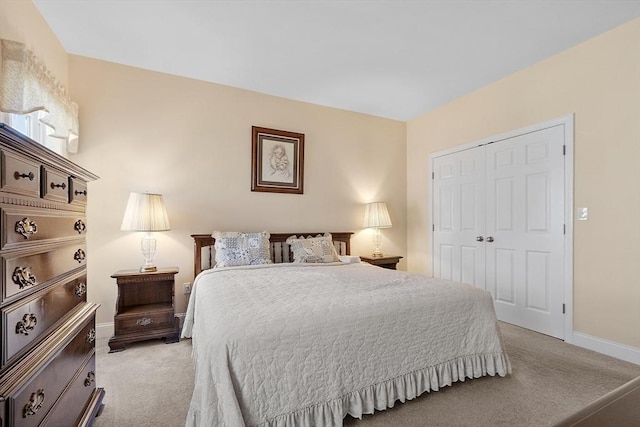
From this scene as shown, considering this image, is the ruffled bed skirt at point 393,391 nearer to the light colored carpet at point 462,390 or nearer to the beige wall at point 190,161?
the light colored carpet at point 462,390

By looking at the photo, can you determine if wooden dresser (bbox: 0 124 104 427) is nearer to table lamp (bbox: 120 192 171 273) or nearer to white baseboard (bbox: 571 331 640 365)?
table lamp (bbox: 120 192 171 273)

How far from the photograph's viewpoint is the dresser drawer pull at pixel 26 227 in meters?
0.98

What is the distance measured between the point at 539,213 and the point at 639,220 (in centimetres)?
73

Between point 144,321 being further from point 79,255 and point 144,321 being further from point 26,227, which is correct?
point 26,227

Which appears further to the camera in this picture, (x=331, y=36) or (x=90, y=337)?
(x=331, y=36)

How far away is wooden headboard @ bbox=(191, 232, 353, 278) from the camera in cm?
321

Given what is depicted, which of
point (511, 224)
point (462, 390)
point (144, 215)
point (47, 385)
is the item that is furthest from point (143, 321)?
point (511, 224)

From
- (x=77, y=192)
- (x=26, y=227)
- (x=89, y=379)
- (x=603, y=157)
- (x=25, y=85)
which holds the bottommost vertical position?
(x=89, y=379)

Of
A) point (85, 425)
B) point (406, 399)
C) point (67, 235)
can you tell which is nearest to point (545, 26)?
point (406, 399)

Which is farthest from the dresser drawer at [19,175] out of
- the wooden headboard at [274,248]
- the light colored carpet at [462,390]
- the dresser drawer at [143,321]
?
the wooden headboard at [274,248]

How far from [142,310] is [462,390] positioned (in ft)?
8.96

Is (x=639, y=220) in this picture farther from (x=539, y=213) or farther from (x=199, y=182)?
(x=199, y=182)

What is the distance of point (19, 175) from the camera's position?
0.98m

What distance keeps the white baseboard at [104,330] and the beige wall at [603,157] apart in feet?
14.6
